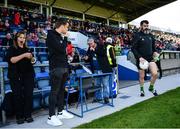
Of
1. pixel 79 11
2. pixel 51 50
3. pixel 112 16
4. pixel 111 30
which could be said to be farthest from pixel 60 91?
pixel 112 16

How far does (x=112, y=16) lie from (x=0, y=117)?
3211 cm

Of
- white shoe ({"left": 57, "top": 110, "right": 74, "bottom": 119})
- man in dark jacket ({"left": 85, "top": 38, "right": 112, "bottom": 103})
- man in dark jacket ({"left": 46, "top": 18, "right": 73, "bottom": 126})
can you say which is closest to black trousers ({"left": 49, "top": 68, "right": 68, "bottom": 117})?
man in dark jacket ({"left": 46, "top": 18, "right": 73, "bottom": 126})

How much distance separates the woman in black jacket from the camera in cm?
582

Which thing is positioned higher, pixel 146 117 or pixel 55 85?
pixel 55 85

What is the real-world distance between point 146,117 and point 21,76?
8.12 ft

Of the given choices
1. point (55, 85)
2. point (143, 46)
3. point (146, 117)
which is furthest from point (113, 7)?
point (55, 85)

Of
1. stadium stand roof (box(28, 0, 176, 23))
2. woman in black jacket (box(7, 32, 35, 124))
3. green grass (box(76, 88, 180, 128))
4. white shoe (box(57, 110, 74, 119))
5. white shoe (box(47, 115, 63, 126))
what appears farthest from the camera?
stadium stand roof (box(28, 0, 176, 23))

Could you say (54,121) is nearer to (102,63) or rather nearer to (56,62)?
(56,62)

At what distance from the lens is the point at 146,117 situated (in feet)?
19.5

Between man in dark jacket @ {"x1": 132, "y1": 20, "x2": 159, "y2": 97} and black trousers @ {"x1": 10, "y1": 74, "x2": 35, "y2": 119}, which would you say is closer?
black trousers @ {"x1": 10, "y1": 74, "x2": 35, "y2": 119}

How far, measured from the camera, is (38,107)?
7273mm

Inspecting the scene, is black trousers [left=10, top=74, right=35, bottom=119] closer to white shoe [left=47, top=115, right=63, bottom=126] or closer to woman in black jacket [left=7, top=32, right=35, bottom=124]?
woman in black jacket [left=7, top=32, right=35, bottom=124]

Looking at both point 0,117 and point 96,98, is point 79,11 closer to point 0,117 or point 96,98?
point 96,98

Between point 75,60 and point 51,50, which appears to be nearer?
point 51,50
